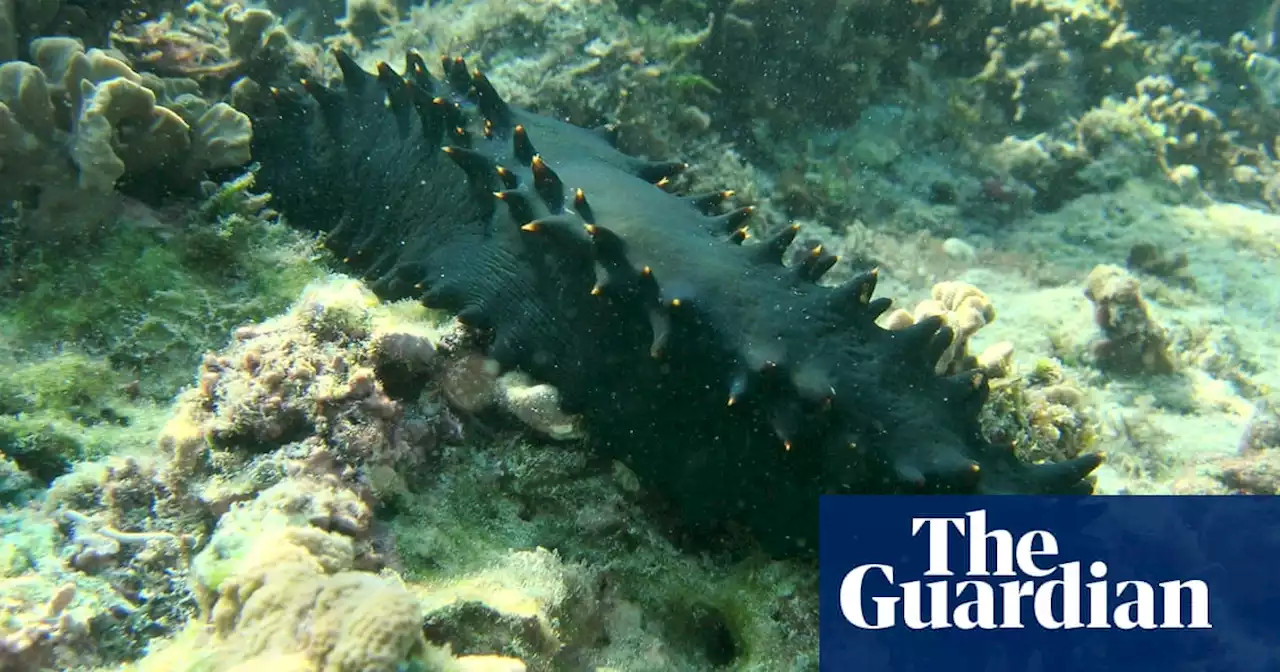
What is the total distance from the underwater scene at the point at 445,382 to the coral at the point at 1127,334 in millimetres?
18

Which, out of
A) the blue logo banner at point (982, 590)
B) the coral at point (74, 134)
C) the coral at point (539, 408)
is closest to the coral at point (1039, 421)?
the blue logo banner at point (982, 590)

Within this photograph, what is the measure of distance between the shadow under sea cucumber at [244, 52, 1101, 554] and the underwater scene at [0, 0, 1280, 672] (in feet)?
0.04

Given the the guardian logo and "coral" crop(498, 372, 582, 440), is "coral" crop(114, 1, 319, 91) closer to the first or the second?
"coral" crop(498, 372, 582, 440)

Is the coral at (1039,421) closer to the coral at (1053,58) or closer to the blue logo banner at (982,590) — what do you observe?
the blue logo banner at (982,590)

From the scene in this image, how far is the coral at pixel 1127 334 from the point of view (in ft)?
15.9

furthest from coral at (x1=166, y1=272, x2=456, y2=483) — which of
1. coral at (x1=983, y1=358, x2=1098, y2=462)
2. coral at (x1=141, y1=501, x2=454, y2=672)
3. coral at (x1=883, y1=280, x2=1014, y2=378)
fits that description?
coral at (x1=983, y1=358, x2=1098, y2=462)

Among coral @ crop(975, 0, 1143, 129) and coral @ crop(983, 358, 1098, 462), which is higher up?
coral @ crop(975, 0, 1143, 129)

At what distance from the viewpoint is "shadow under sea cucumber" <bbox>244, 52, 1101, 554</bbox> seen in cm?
255

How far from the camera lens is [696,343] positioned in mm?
2652

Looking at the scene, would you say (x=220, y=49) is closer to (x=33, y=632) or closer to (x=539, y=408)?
(x=539, y=408)

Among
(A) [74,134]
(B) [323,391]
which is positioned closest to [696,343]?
(B) [323,391]

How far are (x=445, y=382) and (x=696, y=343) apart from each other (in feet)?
3.39

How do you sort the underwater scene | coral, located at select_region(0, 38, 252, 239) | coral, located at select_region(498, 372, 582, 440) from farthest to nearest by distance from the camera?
1. coral, located at select_region(0, 38, 252, 239)
2. coral, located at select_region(498, 372, 582, 440)
3. the underwater scene

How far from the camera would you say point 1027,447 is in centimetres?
325
